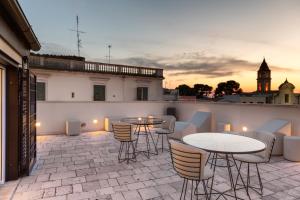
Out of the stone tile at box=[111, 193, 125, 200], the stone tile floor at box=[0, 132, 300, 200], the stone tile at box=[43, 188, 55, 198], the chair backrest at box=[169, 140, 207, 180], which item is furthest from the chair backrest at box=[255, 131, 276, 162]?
the stone tile at box=[43, 188, 55, 198]

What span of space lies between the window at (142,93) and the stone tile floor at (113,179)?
903 centimetres

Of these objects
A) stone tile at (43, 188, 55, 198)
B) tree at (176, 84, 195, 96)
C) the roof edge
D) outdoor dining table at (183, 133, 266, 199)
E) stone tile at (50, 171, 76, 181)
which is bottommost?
stone tile at (50, 171, 76, 181)

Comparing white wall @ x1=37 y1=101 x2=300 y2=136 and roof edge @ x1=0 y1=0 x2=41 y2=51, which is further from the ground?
roof edge @ x1=0 y1=0 x2=41 y2=51

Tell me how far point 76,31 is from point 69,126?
808 cm

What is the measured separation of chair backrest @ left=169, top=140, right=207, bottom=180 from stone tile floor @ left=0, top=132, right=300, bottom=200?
0.78 m

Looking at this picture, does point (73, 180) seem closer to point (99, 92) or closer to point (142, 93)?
point (99, 92)

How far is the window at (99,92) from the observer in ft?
41.2

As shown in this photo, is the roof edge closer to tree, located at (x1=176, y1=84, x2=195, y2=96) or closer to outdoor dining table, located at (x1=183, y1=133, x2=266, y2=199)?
outdoor dining table, located at (x1=183, y1=133, x2=266, y2=199)

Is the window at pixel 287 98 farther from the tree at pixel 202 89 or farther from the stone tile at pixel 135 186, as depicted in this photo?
the stone tile at pixel 135 186

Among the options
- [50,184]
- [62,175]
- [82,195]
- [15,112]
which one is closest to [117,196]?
[82,195]

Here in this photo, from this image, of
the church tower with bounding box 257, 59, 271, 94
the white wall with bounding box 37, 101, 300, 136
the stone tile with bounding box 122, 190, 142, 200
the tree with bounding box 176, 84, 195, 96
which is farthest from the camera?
the church tower with bounding box 257, 59, 271, 94

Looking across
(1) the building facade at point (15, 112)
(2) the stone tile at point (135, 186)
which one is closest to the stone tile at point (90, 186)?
(2) the stone tile at point (135, 186)

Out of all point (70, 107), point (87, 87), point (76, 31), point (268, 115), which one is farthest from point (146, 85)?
point (268, 115)

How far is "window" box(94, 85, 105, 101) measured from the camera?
12.6m
